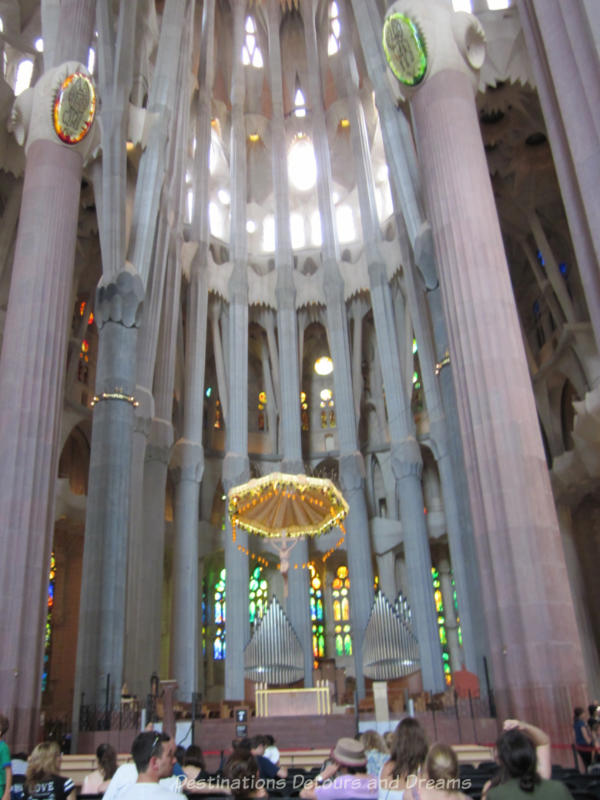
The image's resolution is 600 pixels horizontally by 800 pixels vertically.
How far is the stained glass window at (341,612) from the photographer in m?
27.5

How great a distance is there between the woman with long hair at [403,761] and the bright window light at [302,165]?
101 ft

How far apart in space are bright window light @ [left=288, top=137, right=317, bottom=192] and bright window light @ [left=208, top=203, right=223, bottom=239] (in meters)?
3.87

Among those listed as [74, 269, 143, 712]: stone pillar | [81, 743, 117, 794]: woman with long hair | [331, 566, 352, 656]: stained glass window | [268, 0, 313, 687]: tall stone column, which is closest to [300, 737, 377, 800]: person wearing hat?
[81, 743, 117, 794]: woman with long hair

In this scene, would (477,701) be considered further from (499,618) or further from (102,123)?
(102,123)

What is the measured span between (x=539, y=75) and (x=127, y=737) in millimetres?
13294

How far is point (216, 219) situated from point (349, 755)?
2882cm

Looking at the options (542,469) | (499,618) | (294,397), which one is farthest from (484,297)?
(294,397)

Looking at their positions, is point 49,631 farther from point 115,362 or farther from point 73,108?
point 73,108

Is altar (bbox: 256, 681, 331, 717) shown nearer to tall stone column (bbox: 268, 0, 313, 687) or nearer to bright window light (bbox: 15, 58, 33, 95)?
tall stone column (bbox: 268, 0, 313, 687)

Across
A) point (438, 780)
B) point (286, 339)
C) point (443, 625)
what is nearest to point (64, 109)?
point (286, 339)

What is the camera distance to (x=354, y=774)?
350 centimetres

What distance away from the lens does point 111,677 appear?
14.9m

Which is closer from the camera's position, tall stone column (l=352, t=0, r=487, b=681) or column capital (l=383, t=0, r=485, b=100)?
column capital (l=383, t=0, r=485, b=100)

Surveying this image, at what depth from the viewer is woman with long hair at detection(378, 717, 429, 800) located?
124 inches
